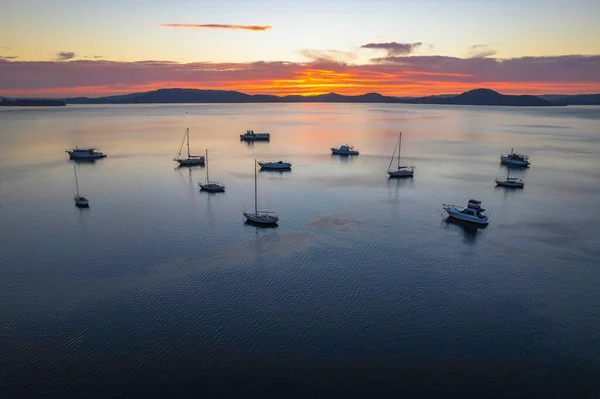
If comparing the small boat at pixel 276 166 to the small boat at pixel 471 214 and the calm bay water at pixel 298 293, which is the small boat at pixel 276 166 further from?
the small boat at pixel 471 214

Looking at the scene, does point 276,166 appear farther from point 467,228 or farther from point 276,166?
point 467,228

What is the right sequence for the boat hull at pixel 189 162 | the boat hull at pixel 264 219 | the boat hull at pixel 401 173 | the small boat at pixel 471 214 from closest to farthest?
1. the boat hull at pixel 264 219
2. the small boat at pixel 471 214
3. the boat hull at pixel 401 173
4. the boat hull at pixel 189 162

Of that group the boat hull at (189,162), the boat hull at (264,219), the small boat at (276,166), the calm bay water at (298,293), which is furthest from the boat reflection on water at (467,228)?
the boat hull at (189,162)

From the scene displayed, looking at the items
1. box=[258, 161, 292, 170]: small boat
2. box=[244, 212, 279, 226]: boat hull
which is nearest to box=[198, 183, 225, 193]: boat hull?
box=[244, 212, 279, 226]: boat hull

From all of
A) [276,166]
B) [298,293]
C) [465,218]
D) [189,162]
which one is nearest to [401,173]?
[276,166]

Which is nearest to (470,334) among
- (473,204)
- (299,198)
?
(473,204)

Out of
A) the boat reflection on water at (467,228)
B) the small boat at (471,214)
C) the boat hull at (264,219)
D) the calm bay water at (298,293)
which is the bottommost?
the calm bay water at (298,293)
